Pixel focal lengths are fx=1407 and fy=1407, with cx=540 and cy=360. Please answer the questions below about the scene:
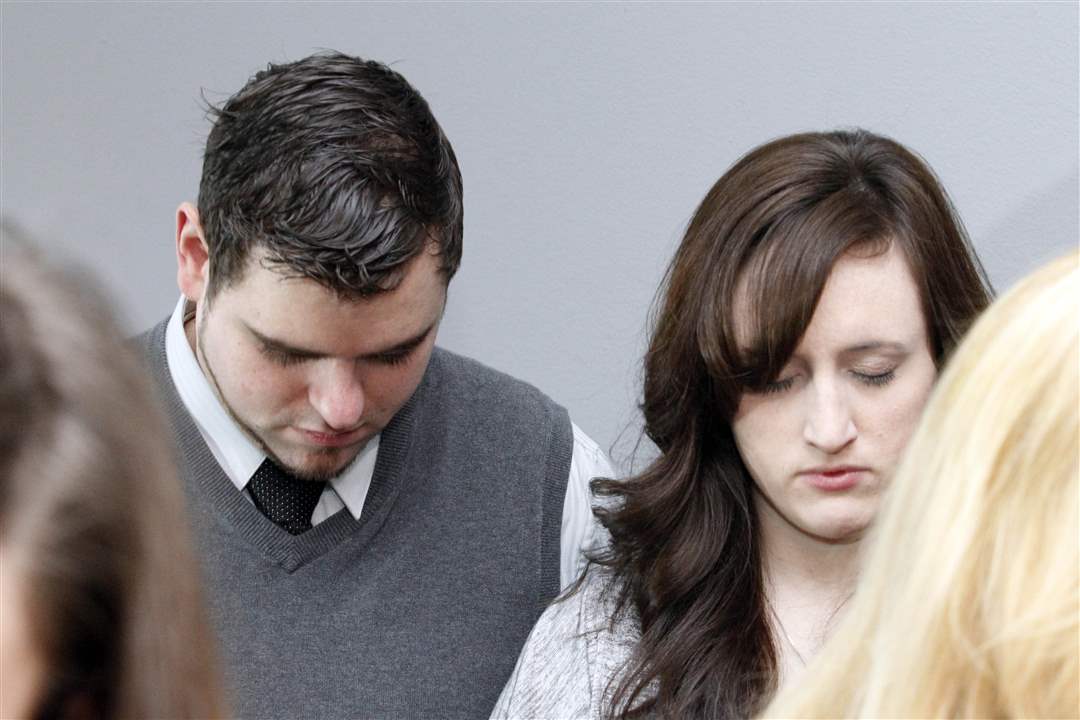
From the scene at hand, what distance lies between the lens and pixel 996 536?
2.23 feet

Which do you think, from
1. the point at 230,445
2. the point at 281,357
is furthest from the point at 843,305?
the point at 230,445

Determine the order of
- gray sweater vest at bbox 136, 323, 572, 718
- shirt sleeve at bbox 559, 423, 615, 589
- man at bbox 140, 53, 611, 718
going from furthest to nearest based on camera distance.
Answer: shirt sleeve at bbox 559, 423, 615, 589
gray sweater vest at bbox 136, 323, 572, 718
man at bbox 140, 53, 611, 718

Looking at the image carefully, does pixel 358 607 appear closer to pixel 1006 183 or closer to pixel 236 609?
pixel 236 609

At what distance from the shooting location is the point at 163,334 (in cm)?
155

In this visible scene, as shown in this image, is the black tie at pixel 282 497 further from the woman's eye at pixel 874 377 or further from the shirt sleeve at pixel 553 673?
the woman's eye at pixel 874 377

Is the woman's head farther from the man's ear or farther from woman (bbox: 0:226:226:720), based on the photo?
woman (bbox: 0:226:226:720)

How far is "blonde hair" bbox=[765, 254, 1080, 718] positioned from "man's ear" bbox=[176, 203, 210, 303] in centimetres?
91

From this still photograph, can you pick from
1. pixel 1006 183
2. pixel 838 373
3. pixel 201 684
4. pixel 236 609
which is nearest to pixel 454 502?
pixel 236 609

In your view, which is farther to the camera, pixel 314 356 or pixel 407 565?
pixel 407 565

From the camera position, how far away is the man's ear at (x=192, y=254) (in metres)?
1.44

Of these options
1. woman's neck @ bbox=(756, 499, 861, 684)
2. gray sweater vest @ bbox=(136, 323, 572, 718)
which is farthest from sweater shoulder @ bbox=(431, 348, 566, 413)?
woman's neck @ bbox=(756, 499, 861, 684)

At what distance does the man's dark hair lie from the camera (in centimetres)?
132

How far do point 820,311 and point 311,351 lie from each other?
0.49 m

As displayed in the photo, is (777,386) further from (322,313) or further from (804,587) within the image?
(322,313)
